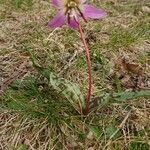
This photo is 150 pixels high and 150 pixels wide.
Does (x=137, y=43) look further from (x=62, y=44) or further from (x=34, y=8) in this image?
(x=34, y=8)

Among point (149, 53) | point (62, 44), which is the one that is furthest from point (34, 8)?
point (149, 53)

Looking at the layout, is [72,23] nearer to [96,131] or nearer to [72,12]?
[72,12]

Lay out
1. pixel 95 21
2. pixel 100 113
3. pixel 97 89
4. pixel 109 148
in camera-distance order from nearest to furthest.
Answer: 1. pixel 109 148
2. pixel 100 113
3. pixel 97 89
4. pixel 95 21

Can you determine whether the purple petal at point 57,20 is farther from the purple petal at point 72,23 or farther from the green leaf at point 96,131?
the green leaf at point 96,131

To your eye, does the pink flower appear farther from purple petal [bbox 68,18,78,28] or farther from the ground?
the ground

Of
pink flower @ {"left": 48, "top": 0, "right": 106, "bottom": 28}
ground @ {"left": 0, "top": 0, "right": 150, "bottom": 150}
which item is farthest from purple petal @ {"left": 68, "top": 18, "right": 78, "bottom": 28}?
ground @ {"left": 0, "top": 0, "right": 150, "bottom": 150}

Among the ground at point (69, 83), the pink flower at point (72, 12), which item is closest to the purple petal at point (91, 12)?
the pink flower at point (72, 12)

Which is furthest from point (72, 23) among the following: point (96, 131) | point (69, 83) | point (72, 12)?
point (96, 131)
